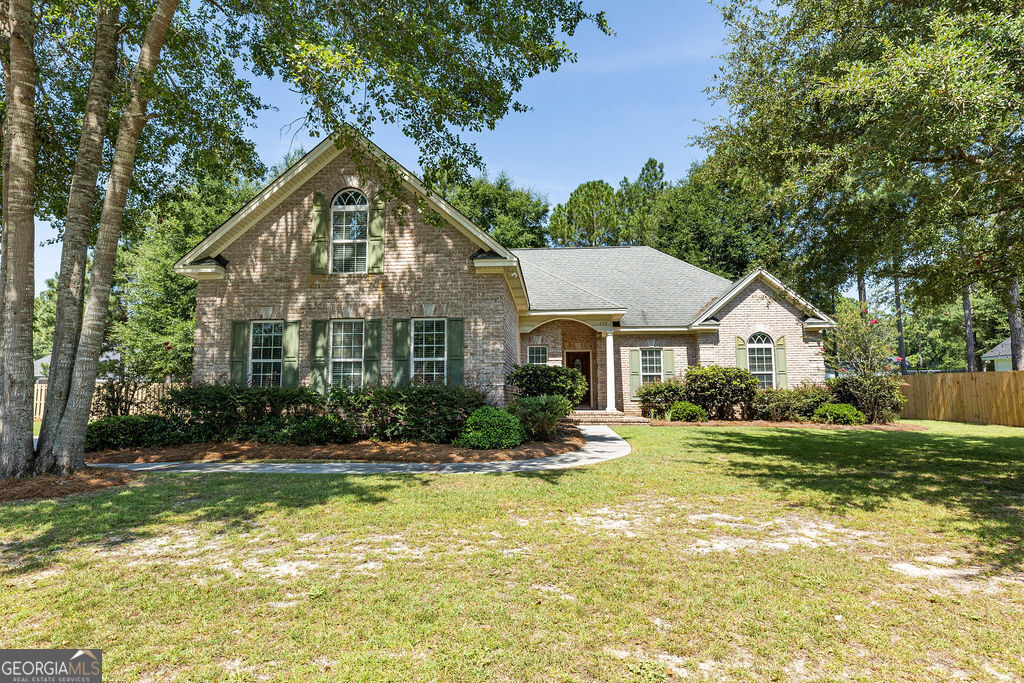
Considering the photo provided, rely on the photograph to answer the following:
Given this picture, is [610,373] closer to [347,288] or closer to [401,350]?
[401,350]

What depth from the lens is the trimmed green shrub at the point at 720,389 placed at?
18312mm

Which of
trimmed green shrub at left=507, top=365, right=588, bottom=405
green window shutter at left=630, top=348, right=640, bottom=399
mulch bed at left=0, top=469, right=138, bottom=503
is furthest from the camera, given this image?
green window shutter at left=630, top=348, right=640, bottom=399

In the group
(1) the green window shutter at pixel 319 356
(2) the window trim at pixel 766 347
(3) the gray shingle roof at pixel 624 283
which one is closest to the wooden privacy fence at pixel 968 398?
(2) the window trim at pixel 766 347

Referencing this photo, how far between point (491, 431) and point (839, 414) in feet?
43.5

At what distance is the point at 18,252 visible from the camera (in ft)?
25.7

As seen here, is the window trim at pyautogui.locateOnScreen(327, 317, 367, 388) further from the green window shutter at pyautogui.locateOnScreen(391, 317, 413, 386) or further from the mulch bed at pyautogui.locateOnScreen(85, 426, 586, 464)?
the mulch bed at pyautogui.locateOnScreen(85, 426, 586, 464)

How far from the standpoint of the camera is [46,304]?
121 feet

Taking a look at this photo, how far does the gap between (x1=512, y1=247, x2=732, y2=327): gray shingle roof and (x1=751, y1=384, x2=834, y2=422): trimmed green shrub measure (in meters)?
3.99

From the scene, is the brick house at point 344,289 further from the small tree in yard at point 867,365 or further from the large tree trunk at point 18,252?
the small tree in yard at point 867,365

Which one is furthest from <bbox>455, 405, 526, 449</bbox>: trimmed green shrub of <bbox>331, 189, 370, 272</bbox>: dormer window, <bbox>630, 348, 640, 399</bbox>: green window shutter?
<bbox>630, 348, 640, 399</bbox>: green window shutter

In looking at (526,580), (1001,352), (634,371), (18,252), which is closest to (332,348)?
(18,252)

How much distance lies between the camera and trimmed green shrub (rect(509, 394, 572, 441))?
12289 mm

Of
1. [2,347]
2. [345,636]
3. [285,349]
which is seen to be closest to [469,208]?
[285,349]

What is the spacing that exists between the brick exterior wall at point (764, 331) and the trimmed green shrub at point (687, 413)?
2246 mm
